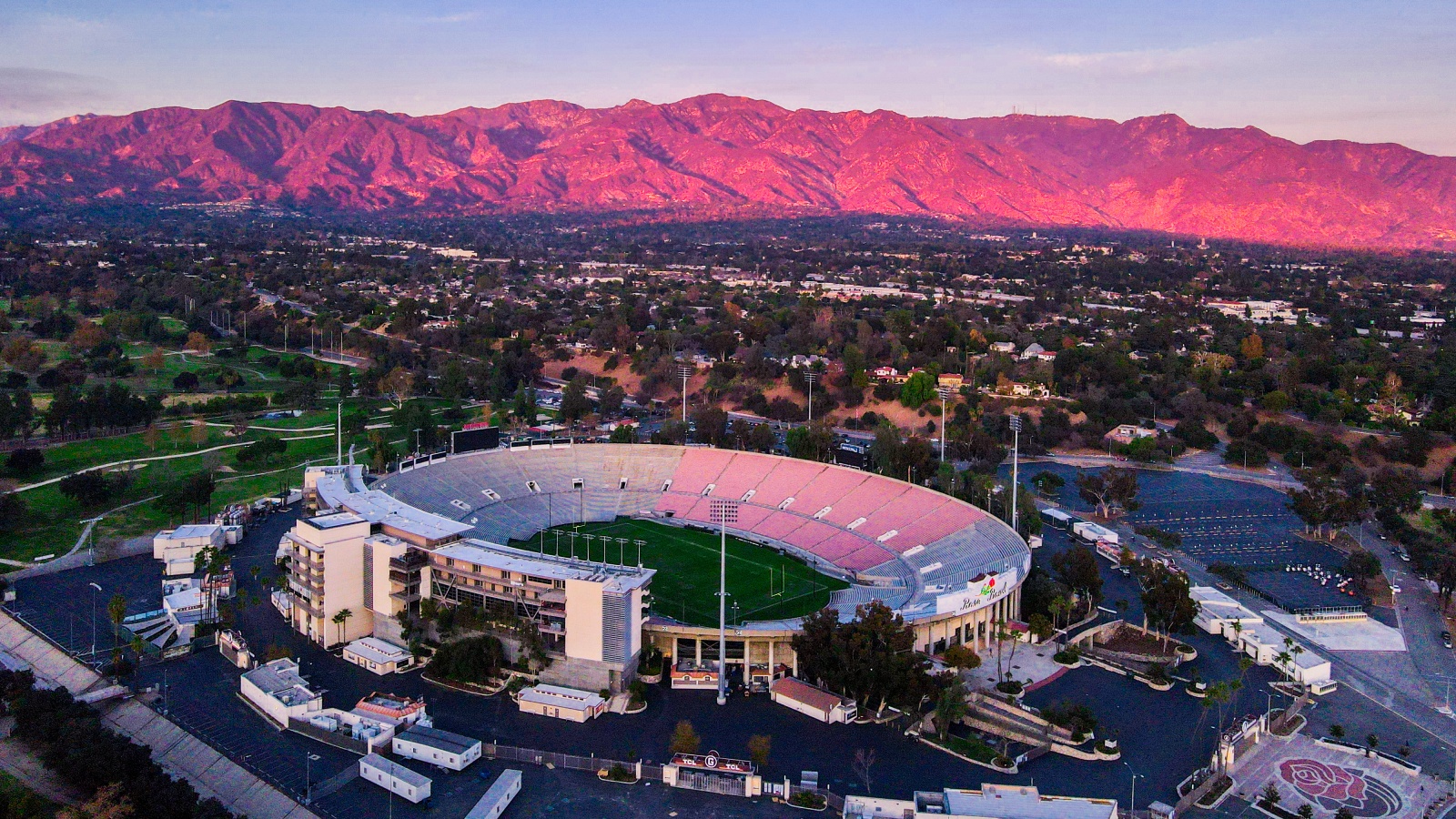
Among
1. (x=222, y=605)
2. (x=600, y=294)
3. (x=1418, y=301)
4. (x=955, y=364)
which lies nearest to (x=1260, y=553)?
(x=955, y=364)

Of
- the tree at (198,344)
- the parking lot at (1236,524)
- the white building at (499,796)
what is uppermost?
the tree at (198,344)

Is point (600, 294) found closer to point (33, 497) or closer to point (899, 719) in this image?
point (33, 497)

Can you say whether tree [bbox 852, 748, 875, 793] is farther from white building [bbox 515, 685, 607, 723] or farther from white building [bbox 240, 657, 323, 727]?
white building [bbox 240, 657, 323, 727]

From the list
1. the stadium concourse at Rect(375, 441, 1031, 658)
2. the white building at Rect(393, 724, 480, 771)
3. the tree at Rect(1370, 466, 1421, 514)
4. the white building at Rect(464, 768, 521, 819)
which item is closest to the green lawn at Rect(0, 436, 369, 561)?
the stadium concourse at Rect(375, 441, 1031, 658)

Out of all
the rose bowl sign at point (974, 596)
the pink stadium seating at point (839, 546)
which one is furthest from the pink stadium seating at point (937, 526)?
the rose bowl sign at point (974, 596)

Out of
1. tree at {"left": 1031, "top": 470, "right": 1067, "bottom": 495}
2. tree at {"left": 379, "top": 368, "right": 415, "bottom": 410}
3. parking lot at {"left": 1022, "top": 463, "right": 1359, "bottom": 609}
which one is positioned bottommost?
parking lot at {"left": 1022, "top": 463, "right": 1359, "bottom": 609}

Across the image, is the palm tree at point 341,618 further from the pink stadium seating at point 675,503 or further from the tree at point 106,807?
the pink stadium seating at point 675,503
